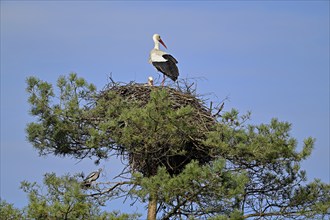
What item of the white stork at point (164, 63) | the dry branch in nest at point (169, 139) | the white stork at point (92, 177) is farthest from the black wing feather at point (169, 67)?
the white stork at point (92, 177)

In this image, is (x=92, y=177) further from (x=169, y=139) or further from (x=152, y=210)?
(x=169, y=139)

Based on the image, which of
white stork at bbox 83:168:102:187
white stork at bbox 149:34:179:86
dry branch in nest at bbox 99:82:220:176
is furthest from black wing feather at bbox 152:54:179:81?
white stork at bbox 83:168:102:187

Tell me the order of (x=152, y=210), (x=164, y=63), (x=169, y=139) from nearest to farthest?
(x=169, y=139), (x=152, y=210), (x=164, y=63)

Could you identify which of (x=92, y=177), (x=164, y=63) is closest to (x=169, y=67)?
(x=164, y=63)

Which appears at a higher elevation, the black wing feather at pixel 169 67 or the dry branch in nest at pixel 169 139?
the black wing feather at pixel 169 67

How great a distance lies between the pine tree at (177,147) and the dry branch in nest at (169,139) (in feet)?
0.04

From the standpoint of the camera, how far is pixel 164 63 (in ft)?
51.3

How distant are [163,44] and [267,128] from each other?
4717 mm

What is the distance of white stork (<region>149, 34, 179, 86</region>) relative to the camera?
1524 cm

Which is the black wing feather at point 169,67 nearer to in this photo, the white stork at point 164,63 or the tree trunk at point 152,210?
the white stork at point 164,63

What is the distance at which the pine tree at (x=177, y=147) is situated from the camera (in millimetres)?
12375

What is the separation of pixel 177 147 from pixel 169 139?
1.07 feet

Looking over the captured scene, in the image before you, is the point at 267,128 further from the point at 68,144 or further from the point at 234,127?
the point at 68,144

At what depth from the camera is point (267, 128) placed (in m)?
13.1
